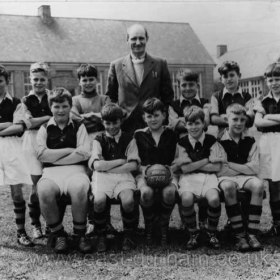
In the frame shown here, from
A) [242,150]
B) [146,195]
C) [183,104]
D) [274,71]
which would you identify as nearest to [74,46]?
[183,104]

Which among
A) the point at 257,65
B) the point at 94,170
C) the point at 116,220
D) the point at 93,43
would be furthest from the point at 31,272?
the point at 257,65

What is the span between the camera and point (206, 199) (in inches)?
188

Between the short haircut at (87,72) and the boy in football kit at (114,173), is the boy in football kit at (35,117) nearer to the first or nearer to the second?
the short haircut at (87,72)

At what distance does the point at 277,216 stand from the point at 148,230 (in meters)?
1.60

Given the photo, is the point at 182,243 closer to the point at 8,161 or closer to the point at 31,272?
the point at 31,272

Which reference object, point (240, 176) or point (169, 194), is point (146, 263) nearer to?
point (169, 194)

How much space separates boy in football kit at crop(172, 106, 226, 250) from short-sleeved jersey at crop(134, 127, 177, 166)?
122mm

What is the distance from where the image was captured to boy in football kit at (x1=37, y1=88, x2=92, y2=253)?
4.68m

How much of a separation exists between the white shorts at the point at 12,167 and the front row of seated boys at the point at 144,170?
0.35 metres

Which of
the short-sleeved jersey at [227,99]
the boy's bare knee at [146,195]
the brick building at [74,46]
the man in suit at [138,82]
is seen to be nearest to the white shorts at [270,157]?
the short-sleeved jersey at [227,99]

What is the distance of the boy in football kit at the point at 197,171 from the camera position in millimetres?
4746

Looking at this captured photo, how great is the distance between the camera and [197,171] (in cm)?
505

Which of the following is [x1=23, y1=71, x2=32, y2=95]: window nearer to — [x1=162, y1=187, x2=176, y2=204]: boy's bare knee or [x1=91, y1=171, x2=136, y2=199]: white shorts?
[x1=91, y1=171, x2=136, y2=199]: white shorts

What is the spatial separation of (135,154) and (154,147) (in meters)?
0.26
